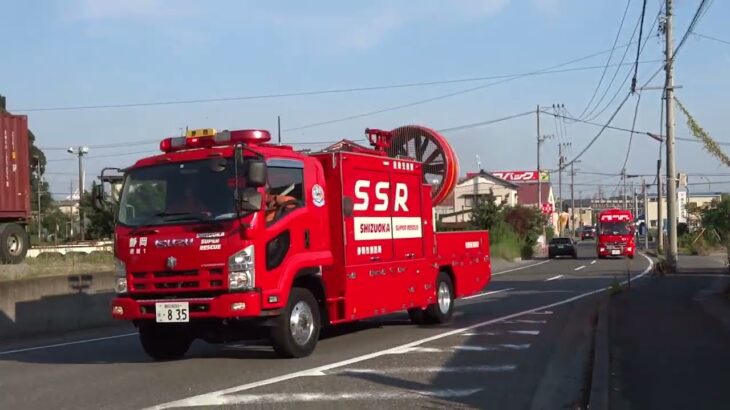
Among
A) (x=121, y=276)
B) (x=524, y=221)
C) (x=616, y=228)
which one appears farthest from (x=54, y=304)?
(x=524, y=221)

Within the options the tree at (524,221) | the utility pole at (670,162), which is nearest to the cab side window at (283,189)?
the utility pole at (670,162)

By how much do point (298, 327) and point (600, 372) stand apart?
391 cm

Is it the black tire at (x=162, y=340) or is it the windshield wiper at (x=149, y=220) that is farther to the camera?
the black tire at (x=162, y=340)

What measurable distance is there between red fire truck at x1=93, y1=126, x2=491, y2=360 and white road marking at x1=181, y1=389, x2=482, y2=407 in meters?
1.85

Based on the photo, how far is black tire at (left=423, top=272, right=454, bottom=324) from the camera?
15242mm

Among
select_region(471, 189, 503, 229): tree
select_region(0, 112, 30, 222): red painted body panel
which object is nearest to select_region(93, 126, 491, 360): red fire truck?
select_region(0, 112, 30, 222): red painted body panel

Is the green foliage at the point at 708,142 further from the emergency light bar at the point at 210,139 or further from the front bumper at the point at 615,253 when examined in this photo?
the front bumper at the point at 615,253

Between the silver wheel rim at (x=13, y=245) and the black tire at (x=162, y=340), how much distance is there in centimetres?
1090

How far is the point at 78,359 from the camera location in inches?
473

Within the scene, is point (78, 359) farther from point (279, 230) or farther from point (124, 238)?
point (279, 230)

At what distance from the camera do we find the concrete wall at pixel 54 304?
15.5 meters

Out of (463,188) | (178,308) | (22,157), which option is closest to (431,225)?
(178,308)

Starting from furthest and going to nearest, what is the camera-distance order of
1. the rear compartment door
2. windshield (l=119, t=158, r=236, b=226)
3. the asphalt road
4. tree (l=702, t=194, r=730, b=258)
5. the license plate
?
1. tree (l=702, t=194, r=730, b=258)
2. the rear compartment door
3. windshield (l=119, t=158, r=236, b=226)
4. the license plate
5. the asphalt road

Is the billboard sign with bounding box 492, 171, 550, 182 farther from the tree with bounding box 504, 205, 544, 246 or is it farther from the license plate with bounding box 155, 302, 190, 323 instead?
the license plate with bounding box 155, 302, 190, 323
